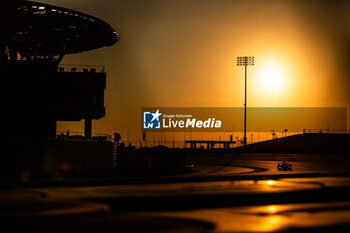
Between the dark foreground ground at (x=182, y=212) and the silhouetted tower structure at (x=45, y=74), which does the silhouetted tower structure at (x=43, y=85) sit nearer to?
the silhouetted tower structure at (x=45, y=74)

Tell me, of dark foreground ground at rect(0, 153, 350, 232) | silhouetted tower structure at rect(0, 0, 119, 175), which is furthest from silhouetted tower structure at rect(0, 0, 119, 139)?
dark foreground ground at rect(0, 153, 350, 232)

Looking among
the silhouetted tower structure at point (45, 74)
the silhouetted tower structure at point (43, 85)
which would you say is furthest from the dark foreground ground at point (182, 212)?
the silhouetted tower structure at point (45, 74)

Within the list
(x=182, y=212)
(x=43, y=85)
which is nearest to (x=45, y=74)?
(x=43, y=85)

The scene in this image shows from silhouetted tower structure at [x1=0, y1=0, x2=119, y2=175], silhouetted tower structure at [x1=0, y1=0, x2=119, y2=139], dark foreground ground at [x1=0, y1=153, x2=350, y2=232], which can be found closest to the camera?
dark foreground ground at [x1=0, y1=153, x2=350, y2=232]

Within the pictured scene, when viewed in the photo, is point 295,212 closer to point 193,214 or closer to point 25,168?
point 193,214

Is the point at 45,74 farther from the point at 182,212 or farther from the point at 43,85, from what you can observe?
the point at 182,212

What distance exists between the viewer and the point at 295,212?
17844 millimetres

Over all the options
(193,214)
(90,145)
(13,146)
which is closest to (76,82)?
(90,145)

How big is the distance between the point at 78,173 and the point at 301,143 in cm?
9279

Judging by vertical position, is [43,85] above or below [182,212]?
above

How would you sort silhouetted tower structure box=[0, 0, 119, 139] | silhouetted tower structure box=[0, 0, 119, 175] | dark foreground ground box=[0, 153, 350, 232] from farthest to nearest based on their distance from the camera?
silhouetted tower structure box=[0, 0, 119, 139] → silhouetted tower structure box=[0, 0, 119, 175] → dark foreground ground box=[0, 153, 350, 232]

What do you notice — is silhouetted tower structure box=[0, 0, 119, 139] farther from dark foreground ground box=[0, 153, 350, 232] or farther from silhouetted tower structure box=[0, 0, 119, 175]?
dark foreground ground box=[0, 153, 350, 232]

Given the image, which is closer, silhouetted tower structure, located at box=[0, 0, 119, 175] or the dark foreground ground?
the dark foreground ground

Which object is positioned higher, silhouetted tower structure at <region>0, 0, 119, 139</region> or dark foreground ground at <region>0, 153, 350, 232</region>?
silhouetted tower structure at <region>0, 0, 119, 139</region>
